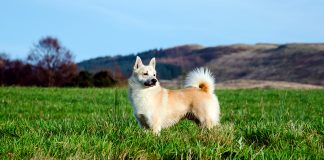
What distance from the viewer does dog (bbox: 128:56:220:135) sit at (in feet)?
27.5

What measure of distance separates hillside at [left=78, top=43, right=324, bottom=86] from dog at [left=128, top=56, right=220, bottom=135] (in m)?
89.6

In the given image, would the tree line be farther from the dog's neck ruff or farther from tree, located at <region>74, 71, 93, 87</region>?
the dog's neck ruff

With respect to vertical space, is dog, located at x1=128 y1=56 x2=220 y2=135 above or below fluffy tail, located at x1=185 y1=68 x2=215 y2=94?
below

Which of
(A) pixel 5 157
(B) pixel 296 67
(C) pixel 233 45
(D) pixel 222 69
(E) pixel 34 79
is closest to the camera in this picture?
(A) pixel 5 157

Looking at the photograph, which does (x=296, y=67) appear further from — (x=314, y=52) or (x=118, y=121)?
(x=118, y=121)

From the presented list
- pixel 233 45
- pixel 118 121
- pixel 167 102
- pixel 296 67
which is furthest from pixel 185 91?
pixel 233 45

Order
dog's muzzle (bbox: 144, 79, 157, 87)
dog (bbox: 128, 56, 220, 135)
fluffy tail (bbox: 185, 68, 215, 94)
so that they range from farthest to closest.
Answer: fluffy tail (bbox: 185, 68, 215, 94) → dog's muzzle (bbox: 144, 79, 157, 87) → dog (bbox: 128, 56, 220, 135)

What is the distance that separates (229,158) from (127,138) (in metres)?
1.45

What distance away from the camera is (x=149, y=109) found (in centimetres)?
833

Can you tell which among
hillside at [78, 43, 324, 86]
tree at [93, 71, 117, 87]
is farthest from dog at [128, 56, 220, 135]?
hillside at [78, 43, 324, 86]

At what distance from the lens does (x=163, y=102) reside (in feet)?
28.3

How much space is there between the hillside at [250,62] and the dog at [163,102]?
8957cm

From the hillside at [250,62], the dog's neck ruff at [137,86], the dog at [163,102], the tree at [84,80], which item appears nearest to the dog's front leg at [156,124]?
the dog at [163,102]

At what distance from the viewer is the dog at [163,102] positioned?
837cm
